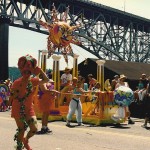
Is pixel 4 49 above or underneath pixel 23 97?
above

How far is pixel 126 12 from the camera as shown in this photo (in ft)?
212

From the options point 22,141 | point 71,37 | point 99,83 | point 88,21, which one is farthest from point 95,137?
point 88,21

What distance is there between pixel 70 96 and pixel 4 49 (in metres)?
28.7

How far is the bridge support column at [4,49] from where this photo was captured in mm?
41500

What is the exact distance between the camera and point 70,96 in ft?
48.1

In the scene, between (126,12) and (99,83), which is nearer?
(99,83)

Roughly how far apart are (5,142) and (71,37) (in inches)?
363

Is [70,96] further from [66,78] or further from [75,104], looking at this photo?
[75,104]

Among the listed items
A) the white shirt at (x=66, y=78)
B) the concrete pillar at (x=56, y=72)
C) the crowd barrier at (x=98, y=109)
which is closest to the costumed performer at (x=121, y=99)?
the crowd barrier at (x=98, y=109)

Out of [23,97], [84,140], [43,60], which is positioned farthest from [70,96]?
[23,97]

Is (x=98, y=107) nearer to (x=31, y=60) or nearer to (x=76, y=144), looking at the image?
(x=76, y=144)

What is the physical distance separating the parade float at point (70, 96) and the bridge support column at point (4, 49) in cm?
2480

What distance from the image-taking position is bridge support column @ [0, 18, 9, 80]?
41.5 meters

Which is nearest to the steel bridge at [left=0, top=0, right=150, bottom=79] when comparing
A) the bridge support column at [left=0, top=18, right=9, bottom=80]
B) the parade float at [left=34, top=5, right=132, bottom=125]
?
the bridge support column at [left=0, top=18, right=9, bottom=80]
